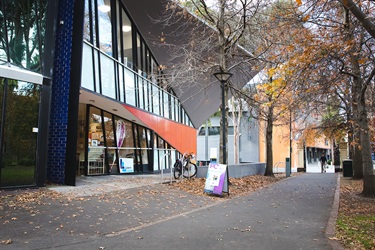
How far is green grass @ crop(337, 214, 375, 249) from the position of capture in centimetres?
557

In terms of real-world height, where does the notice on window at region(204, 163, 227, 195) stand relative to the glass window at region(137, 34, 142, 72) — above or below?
below

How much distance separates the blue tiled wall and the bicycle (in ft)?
16.2

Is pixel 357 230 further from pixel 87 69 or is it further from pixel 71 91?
pixel 87 69

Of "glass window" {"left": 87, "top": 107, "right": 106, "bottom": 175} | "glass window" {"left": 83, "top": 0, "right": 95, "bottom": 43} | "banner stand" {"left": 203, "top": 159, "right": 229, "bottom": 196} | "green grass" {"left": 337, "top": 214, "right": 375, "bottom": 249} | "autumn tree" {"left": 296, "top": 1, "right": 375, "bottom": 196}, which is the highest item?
"glass window" {"left": 83, "top": 0, "right": 95, "bottom": 43}

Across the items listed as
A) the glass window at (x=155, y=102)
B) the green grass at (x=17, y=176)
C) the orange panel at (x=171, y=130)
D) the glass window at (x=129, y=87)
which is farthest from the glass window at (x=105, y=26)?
the green grass at (x=17, y=176)

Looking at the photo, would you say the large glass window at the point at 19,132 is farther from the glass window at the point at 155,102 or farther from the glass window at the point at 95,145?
the glass window at the point at 155,102

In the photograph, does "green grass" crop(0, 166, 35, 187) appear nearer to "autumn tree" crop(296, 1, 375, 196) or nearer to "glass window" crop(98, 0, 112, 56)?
"glass window" crop(98, 0, 112, 56)

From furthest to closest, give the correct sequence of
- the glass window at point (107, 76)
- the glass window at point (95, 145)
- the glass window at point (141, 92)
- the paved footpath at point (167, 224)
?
the glass window at point (141, 92) < the glass window at point (95, 145) < the glass window at point (107, 76) < the paved footpath at point (167, 224)

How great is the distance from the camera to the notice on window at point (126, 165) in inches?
651

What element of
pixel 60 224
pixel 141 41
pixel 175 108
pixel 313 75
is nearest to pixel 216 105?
pixel 175 108

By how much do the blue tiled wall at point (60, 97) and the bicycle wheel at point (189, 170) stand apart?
220 inches

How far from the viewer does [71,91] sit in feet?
35.7

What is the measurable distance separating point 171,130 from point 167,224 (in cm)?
1606

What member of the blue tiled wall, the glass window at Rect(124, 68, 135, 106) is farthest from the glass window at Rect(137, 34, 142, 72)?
the blue tiled wall
